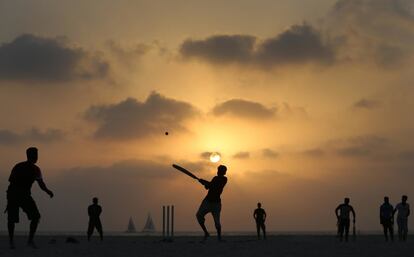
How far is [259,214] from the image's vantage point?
29.9 metres

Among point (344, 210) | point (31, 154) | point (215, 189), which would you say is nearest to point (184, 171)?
point (215, 189)

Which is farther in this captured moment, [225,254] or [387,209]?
[387,209]

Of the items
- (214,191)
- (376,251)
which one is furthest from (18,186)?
(376,251)

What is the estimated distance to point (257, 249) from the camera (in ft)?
50.1

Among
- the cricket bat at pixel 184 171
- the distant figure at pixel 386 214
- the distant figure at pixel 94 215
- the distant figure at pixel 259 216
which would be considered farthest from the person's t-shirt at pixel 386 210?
the distant figure at pixel 94 215

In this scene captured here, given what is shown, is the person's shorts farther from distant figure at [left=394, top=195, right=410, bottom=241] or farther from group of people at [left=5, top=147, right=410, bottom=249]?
distant figure at [left=394, top=195, right=410, bottom=241]

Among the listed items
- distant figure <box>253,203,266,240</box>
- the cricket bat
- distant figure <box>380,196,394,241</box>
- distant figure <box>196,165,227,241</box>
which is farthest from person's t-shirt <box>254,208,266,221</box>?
distant figure <box>196,165,227,241</box>

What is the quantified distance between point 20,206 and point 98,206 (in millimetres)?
7894

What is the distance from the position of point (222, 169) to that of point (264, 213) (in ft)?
38.0

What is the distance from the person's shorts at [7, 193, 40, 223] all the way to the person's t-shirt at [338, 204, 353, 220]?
1266 cm

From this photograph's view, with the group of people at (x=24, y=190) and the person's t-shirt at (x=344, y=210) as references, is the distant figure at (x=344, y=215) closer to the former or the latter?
the person's t-shirt at (x=344, y=210)

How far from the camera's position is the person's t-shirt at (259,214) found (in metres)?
29.7

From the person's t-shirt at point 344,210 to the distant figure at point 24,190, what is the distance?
12553 mm

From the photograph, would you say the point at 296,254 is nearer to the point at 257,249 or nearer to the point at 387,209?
the point at 257,249
